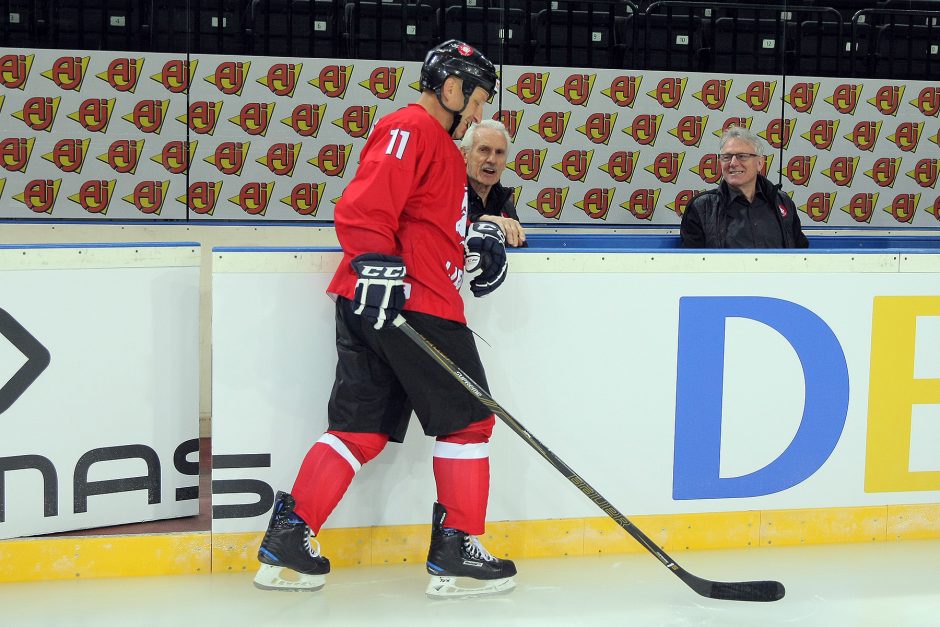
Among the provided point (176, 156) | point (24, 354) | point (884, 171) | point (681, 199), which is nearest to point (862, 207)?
point (884, 171)

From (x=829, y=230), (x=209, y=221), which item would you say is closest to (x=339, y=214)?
(x=209, y=221)

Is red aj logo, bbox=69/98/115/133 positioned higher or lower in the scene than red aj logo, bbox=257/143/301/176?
higher

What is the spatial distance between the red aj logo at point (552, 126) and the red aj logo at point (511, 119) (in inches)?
2.6

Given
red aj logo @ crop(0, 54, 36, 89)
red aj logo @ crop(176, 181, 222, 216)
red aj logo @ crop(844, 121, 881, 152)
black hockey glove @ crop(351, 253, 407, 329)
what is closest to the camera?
black hockey glove @ crop(351, 253, 407, 329)

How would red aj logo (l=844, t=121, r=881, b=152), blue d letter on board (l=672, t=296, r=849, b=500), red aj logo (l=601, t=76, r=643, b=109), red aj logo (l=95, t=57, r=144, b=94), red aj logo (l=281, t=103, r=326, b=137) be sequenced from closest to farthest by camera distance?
blue d letter on board (l=672, t=296, r=849, b=500) → red aj logo (l=95, t=57, r=144, b=94) → red aj logo (l=281, t=103, r=326, b=137) → red aj logo (l=601, t=76, r=643, b=109) → red aj logo (l=844, t=121, r=881, b=152)

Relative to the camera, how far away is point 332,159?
4.81 meters

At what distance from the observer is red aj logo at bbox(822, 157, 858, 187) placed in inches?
207

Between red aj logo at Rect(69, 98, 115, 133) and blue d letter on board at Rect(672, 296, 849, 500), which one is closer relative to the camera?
blue d letter on board at Rect(672, 296, 849, 500)

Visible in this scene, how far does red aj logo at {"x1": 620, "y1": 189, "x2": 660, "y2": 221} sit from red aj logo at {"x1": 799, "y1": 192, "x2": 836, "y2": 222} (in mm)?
714

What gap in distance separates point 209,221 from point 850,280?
2774 millimetres

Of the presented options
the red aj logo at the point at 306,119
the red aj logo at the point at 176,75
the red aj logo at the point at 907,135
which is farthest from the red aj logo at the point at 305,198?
the red aj logo at the point at 907,135

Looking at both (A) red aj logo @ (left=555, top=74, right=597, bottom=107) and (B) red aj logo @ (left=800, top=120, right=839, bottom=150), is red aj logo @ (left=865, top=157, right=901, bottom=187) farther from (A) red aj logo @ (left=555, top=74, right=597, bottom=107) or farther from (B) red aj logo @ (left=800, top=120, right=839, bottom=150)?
(A) red aj logo @ (left=555, top=74, right=597, bottom=107)

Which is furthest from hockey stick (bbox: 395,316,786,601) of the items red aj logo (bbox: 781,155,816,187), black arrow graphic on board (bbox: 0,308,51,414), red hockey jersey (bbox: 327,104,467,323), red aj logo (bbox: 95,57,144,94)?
red aj logo (bbox: 781,155,816,187)

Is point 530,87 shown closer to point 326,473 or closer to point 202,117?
point 202,117
